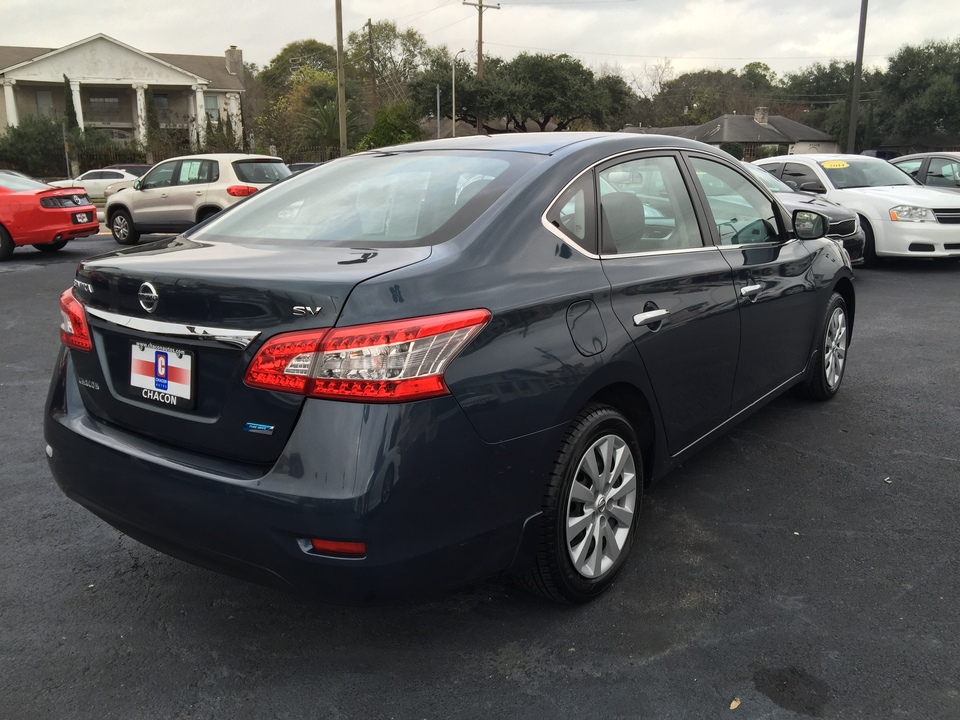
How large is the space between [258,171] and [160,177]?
1.90 meters

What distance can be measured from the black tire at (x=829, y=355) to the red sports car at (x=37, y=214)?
1179cm

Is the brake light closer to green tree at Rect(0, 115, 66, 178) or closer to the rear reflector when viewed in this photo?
the rear reflector

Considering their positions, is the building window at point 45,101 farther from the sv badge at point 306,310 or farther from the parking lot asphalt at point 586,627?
the sv badge at point 306,310

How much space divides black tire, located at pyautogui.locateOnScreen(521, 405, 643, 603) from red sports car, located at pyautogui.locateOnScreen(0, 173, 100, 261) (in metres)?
12.4

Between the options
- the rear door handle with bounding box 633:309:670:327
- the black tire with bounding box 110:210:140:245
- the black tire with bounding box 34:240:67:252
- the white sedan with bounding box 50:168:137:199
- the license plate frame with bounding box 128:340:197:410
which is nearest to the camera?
the license plate frame with bounding box 128:340:197:410

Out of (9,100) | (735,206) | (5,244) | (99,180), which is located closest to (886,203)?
(735,206)

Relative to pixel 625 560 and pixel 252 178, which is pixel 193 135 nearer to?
pixel 252 178

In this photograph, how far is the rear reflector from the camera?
2.17m

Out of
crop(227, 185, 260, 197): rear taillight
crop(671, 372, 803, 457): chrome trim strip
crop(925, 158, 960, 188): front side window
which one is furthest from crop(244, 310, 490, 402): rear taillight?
crop(925, 158, 960, 188): front side window

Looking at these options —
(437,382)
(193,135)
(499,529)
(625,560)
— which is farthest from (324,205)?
(193,135)

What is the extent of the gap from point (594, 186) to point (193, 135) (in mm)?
53332

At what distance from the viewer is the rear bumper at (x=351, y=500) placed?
84.4 inches

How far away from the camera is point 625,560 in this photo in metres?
3.05

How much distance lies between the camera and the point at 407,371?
2.16 metres
